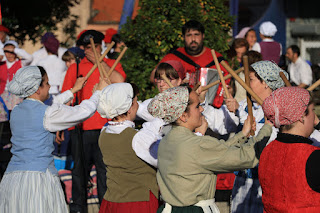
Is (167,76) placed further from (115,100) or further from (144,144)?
(144,144)

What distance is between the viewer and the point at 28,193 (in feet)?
15.3

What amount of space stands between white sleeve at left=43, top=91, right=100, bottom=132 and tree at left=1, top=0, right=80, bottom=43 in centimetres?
743

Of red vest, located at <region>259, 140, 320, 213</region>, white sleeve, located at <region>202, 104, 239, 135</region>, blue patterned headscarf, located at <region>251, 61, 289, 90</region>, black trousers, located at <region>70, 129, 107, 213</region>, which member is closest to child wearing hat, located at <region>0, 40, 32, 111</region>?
black trousers, located at <region>70, 129, 107, 213</region>

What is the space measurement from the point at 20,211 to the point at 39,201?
0.61ft

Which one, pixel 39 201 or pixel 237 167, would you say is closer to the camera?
pixel 237 167

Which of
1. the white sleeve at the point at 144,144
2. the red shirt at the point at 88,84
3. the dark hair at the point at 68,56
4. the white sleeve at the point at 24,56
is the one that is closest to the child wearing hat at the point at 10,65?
the white sleeve at the point at 24,56

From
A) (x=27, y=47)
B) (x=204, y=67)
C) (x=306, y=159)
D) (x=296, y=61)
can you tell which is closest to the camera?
(x=306, y=159)

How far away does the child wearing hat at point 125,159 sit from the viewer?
430cm

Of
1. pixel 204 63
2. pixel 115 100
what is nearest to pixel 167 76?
pixel 115 100

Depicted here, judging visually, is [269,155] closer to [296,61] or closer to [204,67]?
[204,67]

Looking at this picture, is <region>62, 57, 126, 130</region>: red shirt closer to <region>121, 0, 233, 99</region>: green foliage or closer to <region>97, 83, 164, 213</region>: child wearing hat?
<region>121, 0, 233, 99</region>: green foliage

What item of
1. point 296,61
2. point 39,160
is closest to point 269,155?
point 39,160

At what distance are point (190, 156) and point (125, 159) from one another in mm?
901

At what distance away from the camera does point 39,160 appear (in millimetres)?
4723
